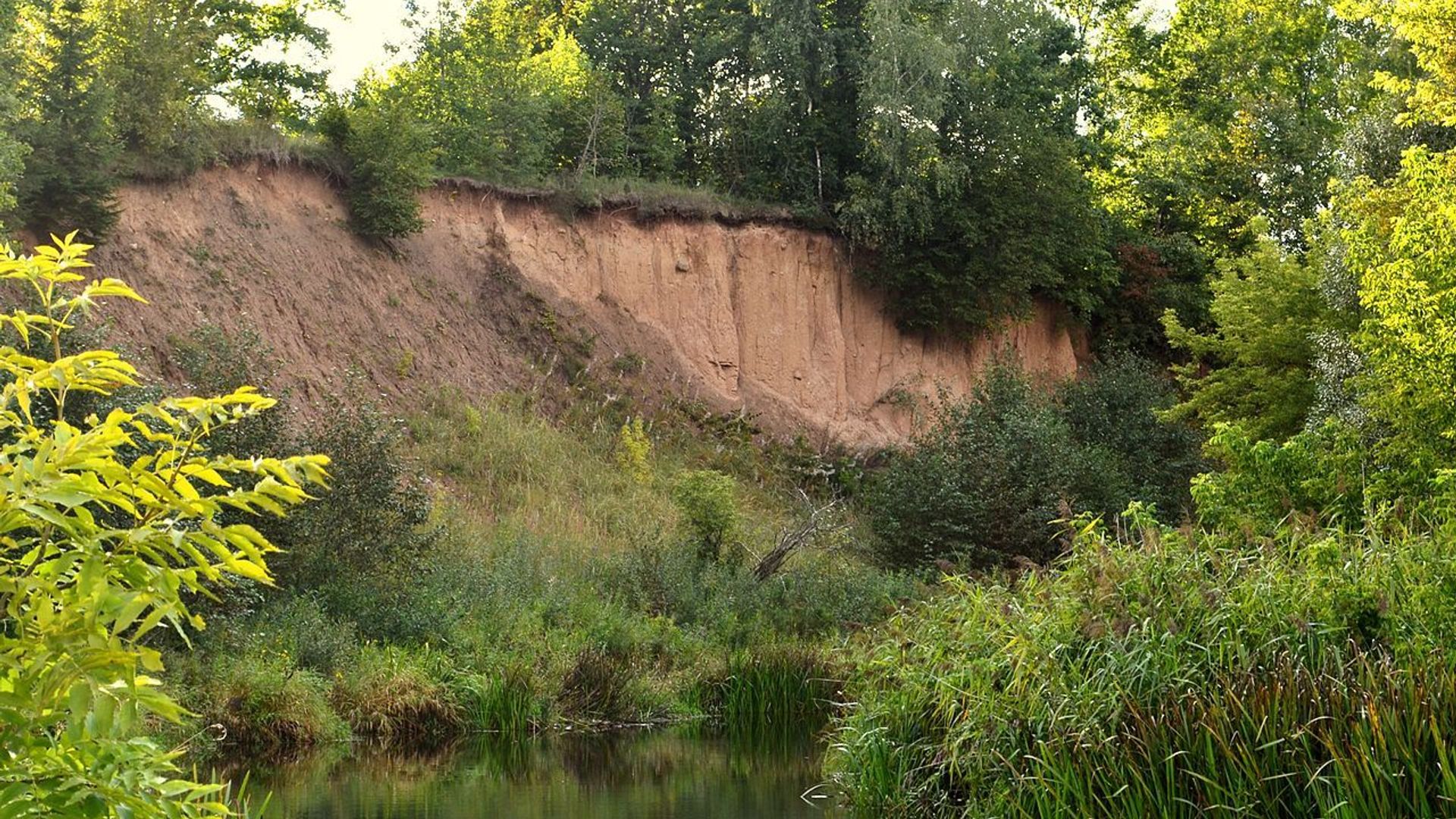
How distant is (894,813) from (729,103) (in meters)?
30.7

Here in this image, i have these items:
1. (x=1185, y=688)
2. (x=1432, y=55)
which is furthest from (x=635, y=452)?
(x=1185, y=688)

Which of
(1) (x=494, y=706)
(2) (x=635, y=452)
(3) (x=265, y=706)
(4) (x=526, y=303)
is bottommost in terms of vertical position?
(1) (x=494, y=706)

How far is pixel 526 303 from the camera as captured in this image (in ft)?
117

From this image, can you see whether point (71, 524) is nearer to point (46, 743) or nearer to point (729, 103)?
point (46, 743)

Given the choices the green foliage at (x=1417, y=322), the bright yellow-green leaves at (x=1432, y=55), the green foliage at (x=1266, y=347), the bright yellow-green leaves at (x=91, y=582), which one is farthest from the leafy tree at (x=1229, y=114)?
the bright yellow-green leaves at (x=91, y=582)

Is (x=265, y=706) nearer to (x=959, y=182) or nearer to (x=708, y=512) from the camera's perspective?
(x=708, y=512)

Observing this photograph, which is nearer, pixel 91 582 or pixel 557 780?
pixel 91 582

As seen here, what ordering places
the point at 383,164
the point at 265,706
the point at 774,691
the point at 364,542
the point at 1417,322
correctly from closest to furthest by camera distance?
the point at 265,706 → the point at 1417,322 → the point at 774,691 → the point at 364,542 → the point at 383,164

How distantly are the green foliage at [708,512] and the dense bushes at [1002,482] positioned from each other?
3242 millimetres

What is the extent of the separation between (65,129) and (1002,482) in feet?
55.0

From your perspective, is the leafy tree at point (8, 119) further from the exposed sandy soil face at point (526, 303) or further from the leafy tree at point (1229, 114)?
the leafy tree at point (1229, 114)

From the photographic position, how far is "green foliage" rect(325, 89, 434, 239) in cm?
3206

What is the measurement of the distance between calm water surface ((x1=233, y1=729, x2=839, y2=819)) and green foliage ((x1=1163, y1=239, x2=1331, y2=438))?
1263 centimetres

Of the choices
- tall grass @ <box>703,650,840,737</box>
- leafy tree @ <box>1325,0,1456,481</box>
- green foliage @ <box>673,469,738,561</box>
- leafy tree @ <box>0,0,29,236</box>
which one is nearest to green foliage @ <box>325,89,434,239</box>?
leafy tree @ <box>0,0,29,236</box>
